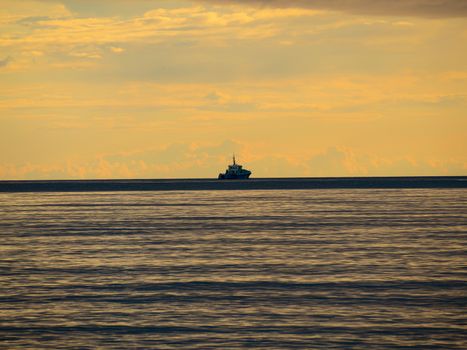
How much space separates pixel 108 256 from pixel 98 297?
53.9 ft

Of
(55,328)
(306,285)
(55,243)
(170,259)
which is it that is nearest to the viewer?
(55,328)

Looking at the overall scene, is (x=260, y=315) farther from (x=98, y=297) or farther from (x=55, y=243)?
(x=55, y=243)

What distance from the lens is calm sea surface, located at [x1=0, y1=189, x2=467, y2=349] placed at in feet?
85.2

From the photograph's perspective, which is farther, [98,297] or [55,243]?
[55,243]

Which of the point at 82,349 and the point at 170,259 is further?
the point at 170,259

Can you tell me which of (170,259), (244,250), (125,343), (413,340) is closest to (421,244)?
(244,250)

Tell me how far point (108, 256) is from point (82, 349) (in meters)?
25.5

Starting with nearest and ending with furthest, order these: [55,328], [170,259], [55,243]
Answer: [55,328]
[170,259]
[55,243]

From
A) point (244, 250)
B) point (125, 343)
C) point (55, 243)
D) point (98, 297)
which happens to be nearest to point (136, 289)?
point (98, 297)

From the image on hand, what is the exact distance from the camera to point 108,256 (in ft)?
163

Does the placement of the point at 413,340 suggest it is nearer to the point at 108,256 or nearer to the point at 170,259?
the point at 170,259

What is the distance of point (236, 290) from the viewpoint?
34.8 meters

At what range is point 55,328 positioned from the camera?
90.0 feet

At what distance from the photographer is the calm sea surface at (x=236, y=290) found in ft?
85.2
